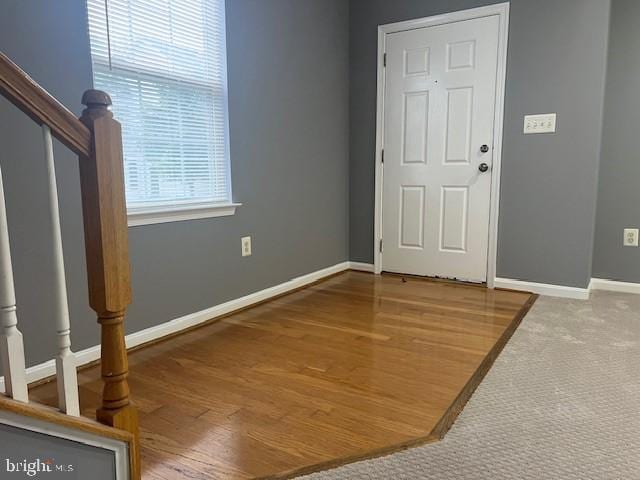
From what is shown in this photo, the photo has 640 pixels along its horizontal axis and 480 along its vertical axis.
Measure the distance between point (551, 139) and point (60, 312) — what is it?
3.01 m

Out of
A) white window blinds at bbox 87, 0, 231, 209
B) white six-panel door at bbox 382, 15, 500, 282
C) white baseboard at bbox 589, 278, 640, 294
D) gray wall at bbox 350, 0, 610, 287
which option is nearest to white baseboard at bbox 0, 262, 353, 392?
white window blinds at bbox 87, 0, 231, 209

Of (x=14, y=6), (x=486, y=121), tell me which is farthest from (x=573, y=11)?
(x=14, y=6)

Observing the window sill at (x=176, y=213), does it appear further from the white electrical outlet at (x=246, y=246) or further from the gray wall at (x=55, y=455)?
the gray wall at (x=55, y=455)

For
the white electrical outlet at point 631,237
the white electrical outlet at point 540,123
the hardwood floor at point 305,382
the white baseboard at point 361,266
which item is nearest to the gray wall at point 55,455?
the hardwood floor at point 305,382

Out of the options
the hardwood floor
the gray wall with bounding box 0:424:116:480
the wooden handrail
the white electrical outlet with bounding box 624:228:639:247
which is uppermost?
the wooden handrail

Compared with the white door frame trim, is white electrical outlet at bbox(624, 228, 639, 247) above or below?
below

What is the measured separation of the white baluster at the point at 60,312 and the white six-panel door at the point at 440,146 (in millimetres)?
2856

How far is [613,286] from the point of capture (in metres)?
3.24

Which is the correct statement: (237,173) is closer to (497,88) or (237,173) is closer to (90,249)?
(90,249)

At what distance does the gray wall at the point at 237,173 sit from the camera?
1.79m

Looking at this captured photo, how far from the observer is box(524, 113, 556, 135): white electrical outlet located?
300 centimetres

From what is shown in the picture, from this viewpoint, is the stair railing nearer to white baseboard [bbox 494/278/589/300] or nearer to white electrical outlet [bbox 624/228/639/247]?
white baseboard [bbox 494/278/589/300]

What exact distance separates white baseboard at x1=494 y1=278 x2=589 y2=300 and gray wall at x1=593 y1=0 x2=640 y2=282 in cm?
41

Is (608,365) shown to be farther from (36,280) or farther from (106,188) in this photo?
(36,280)
